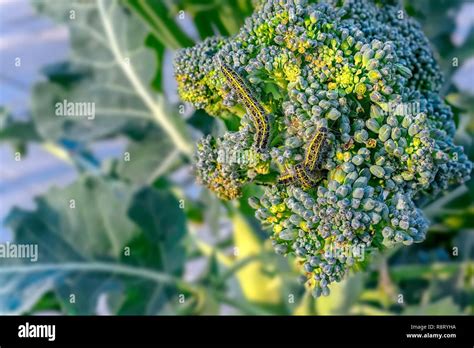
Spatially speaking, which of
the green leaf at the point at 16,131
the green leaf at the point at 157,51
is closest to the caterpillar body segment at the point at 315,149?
the green leaf at the point at 157,51

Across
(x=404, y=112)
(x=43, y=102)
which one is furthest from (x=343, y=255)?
(x=43, y=102)

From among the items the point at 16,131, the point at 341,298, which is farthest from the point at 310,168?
the point at 16,131

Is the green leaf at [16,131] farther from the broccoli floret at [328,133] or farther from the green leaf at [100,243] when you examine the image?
the broccoli floret at [328,133]

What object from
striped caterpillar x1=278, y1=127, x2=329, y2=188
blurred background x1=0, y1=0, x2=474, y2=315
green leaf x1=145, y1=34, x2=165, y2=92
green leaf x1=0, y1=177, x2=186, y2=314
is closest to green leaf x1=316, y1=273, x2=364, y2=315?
blurred background x1=0, y1=0, x2=474, y2=315

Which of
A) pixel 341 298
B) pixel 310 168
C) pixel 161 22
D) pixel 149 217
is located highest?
pixel 161 22

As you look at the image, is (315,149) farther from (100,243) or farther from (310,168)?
(100,243)

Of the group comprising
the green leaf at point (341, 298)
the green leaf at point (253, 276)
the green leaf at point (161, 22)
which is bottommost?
the green leaf at point (341, 298)

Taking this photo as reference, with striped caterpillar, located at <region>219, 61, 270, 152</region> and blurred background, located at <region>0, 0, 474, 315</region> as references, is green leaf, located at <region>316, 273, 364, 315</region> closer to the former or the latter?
blurred background, located at <region>0, 0, 474, 315</region>
